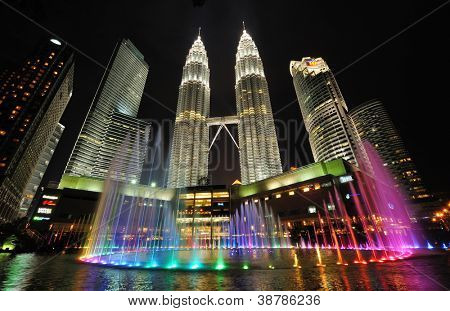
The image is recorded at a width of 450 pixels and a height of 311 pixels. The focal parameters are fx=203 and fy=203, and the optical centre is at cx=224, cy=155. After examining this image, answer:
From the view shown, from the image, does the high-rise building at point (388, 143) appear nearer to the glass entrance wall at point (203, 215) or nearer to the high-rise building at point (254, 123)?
the high-rise building at point (254, 123)

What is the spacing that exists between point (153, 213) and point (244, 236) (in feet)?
150

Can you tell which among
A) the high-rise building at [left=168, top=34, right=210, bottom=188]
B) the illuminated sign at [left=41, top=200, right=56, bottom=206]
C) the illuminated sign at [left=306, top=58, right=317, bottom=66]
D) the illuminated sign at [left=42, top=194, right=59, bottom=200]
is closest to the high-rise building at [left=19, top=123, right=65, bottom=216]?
the illuminated sign at [left=42, top=194, right=59, bottom=200]

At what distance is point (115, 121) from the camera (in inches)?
5256

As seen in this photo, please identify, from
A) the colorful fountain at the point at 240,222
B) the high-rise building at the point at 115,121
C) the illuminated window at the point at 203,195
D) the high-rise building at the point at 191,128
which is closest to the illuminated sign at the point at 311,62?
the high-rise building at the point at 191,128

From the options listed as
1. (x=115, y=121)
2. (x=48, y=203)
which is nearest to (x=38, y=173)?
(x=115, y=121)

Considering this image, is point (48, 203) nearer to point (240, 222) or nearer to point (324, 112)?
point (240, 222)

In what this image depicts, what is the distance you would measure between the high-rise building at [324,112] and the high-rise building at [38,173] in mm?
160978

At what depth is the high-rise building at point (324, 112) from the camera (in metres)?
100

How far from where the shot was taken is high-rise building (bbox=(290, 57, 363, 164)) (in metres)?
100

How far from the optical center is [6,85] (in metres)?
78.3

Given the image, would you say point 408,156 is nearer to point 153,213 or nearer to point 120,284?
point 153,213

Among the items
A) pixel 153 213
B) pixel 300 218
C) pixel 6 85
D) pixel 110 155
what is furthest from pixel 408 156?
pixel 6 85

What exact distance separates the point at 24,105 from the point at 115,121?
59778 mm

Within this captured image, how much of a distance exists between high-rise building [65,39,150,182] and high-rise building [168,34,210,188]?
139ft
